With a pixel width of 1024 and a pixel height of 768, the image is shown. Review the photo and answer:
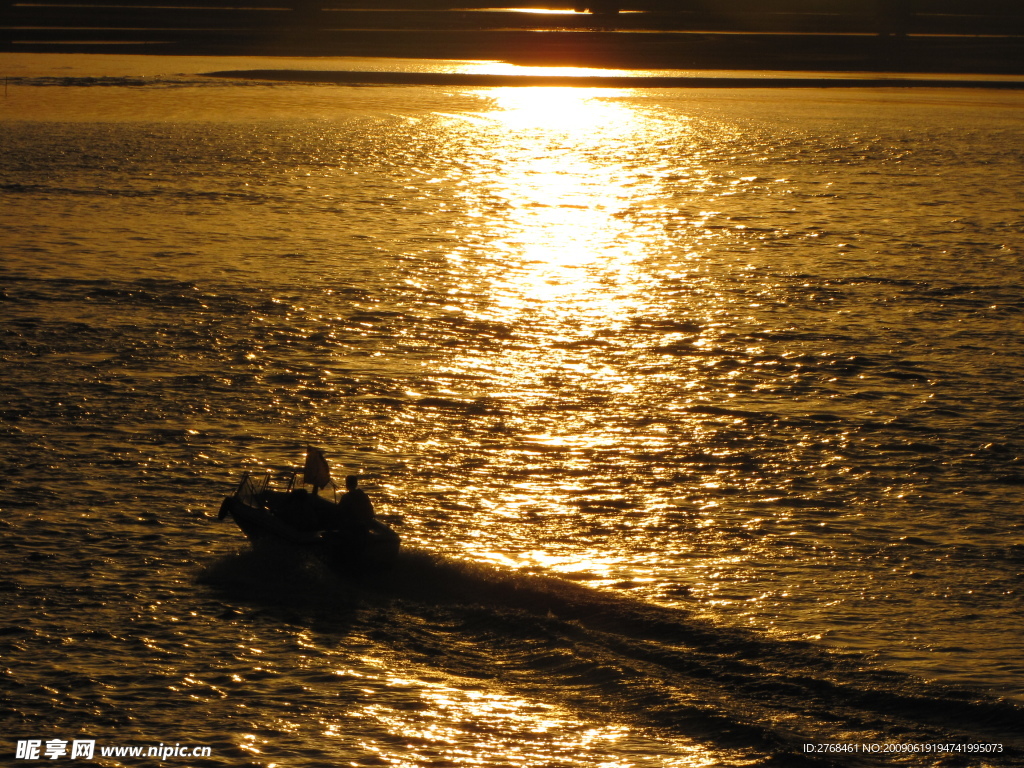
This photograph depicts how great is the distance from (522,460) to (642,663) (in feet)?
13.5

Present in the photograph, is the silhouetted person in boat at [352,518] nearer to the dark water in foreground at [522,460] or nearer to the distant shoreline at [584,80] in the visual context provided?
the dark water in foreground at [522,460]

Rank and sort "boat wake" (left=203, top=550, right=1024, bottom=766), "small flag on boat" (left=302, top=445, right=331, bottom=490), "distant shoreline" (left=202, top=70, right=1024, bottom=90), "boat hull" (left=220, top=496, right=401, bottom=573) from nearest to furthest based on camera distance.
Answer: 1. "boat wake" (left=203, top=550, right=1024, bottom=766)
2. "boat hull" (left=220, top=496, right=401, bottom=573)
3. "small flag on boat" (left=302, top=445, right=331, bottom=490)
4. "distant shoreline" (left=202, top=70, right=1024, bottom=90)

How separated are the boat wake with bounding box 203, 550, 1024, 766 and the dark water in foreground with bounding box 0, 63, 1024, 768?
0.10 feet

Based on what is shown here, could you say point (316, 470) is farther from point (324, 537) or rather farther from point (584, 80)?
point (584, 80)

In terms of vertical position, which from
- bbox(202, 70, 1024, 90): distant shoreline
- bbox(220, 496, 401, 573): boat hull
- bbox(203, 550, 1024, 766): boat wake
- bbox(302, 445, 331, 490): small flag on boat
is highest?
bbox(202, 70, 1024, 90): distant shoreline

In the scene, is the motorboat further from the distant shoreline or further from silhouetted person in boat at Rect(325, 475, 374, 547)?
the distant shoreline

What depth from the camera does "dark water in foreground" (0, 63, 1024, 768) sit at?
10023 millimetres

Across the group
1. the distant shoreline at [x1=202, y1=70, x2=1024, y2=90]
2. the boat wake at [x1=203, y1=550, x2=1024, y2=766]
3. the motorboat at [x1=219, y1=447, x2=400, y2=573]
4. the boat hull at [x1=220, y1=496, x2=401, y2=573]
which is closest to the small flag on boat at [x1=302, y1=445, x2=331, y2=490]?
the motorboat at [x1=219, y1=447, x2=400, y2=573]

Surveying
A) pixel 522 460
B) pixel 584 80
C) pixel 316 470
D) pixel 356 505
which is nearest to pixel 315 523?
pixel 356 505

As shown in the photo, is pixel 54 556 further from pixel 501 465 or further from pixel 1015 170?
pixel 1015 170

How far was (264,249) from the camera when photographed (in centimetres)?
2309

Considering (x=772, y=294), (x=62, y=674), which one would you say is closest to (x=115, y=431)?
(x=62, y=674)

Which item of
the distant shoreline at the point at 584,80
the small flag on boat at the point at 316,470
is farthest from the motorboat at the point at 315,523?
the distant shoreline at the point at 584,80

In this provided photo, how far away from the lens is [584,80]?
47.8m
